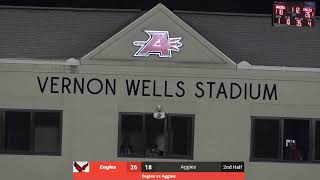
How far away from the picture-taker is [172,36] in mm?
15289

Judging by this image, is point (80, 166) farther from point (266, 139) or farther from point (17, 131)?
point (266, 139)

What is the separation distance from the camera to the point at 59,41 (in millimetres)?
16359

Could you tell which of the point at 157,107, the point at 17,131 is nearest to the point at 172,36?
the point at 157,107

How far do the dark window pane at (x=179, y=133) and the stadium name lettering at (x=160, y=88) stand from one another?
0.69 meters

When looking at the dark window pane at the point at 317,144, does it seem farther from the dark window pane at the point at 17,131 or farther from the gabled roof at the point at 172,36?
the dark window pane at the point at 17,131

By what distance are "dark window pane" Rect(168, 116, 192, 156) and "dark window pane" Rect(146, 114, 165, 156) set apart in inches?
9.0

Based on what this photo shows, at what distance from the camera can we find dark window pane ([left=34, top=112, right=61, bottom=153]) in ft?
50.2

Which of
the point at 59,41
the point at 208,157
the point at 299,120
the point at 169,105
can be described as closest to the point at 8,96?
the point at 59,41

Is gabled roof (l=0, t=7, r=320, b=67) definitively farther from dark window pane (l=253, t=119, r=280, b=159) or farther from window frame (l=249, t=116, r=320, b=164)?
dark window pane (l=253, t=119, r=280, b=159)

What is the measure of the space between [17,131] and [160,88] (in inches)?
162

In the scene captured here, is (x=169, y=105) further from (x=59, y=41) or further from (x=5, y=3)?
(x=5, y=3)

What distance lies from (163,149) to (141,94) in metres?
1.63

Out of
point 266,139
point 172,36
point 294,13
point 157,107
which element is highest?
point 294,13

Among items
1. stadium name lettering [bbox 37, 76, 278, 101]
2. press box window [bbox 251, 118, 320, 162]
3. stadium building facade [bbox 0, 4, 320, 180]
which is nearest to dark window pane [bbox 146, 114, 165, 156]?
stadium building facade [bbox 0, 4, 320, 180]
